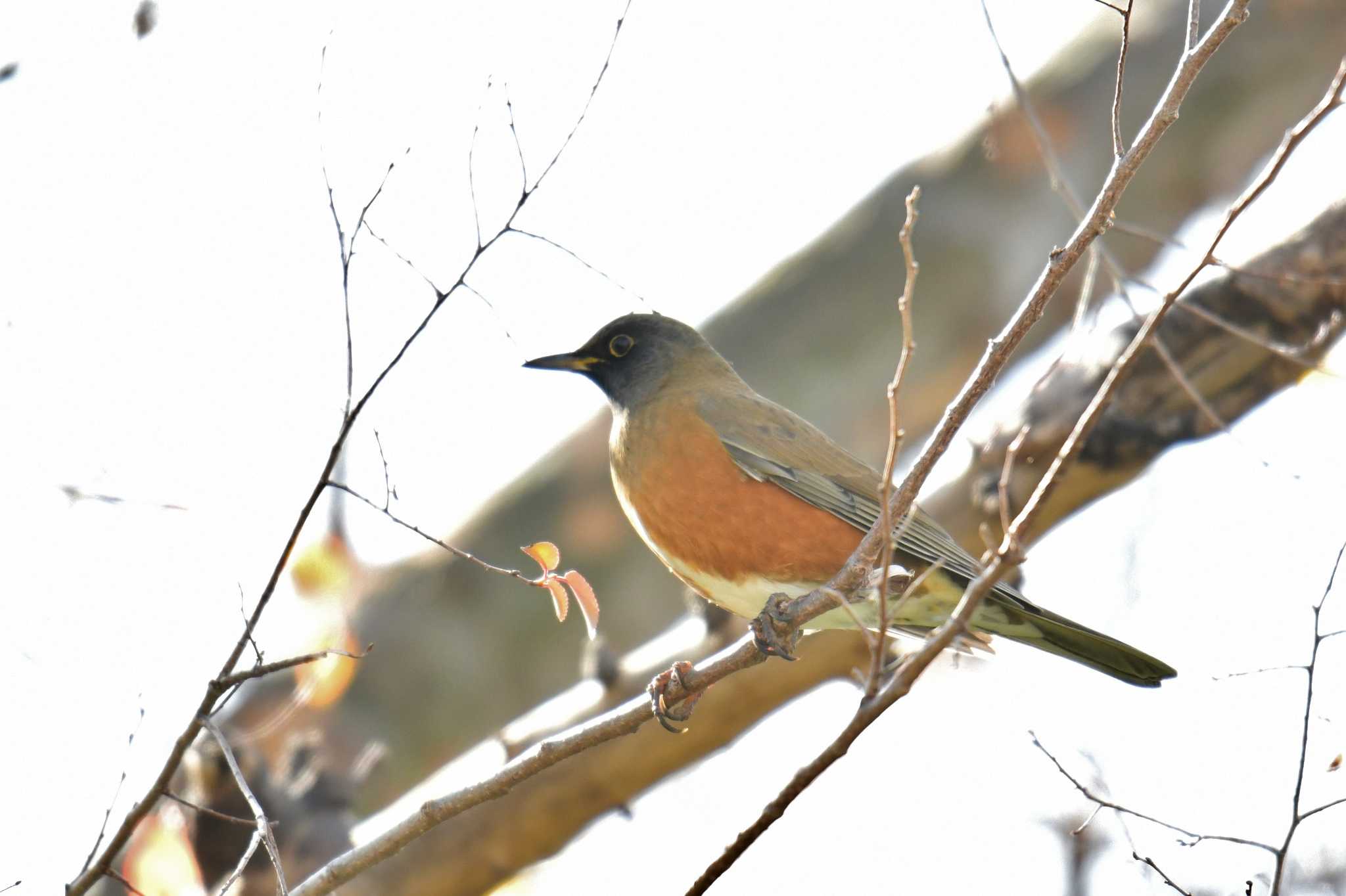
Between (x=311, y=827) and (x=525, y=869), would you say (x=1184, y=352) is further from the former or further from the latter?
(x=311, y=827)

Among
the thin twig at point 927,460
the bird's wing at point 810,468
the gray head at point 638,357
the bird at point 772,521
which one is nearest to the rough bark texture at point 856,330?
the gray head at point 638,357

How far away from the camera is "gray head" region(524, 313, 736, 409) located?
17.7ft

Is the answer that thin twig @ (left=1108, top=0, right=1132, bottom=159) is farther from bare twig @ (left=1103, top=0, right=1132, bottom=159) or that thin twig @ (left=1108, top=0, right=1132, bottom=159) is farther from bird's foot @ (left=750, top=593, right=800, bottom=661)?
bird's foot @ (left=750, top=593, right=800, bottom=661)

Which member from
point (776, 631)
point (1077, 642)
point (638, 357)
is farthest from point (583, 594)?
point (638, 357)

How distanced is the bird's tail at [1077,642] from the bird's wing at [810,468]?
0.66 feet

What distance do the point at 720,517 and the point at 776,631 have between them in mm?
1264

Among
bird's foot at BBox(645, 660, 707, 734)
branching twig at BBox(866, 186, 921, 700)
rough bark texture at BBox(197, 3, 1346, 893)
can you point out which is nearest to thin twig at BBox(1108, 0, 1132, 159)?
branching twig at BBox(866, 186, 921, 700)

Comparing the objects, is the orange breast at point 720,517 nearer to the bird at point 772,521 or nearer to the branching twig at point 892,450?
the bird at point 772,521

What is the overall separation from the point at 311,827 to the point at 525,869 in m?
0.92

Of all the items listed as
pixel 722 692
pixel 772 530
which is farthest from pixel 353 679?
pixel 772 530

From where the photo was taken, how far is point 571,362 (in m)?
5.56

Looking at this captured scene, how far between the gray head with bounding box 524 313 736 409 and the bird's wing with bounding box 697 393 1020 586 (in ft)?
1.44

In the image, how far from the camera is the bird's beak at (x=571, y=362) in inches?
215

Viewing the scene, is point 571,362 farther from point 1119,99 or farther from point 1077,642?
point 1119,99
